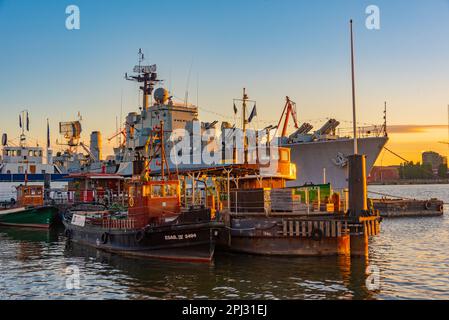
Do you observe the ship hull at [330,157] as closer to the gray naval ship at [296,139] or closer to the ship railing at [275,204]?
the gray naval ship at [296,139]

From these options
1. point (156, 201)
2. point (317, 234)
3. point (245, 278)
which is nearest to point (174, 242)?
point (156, 201)

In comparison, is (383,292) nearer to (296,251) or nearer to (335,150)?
(296,251)

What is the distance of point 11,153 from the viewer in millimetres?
71875

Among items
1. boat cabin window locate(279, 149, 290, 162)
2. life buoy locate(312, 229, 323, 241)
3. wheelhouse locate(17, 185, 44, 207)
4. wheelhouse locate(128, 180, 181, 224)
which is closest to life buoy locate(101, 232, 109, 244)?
wheelhouse locate(128, 180, 181, 224)

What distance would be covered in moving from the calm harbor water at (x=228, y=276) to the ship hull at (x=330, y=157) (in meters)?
20.1

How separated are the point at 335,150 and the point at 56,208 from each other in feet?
102

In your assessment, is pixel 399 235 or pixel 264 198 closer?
pixel 264 198

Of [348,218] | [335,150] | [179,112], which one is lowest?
[348,218]

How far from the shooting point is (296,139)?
58688mm

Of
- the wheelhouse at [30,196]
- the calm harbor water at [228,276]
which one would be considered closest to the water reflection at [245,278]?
the calm harbor water at [228,276]

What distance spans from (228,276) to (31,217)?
34.2 meters

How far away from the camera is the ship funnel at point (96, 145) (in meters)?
81.1

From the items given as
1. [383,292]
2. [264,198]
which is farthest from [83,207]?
[383,292]

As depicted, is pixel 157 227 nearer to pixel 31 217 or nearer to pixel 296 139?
pixel 31 217
